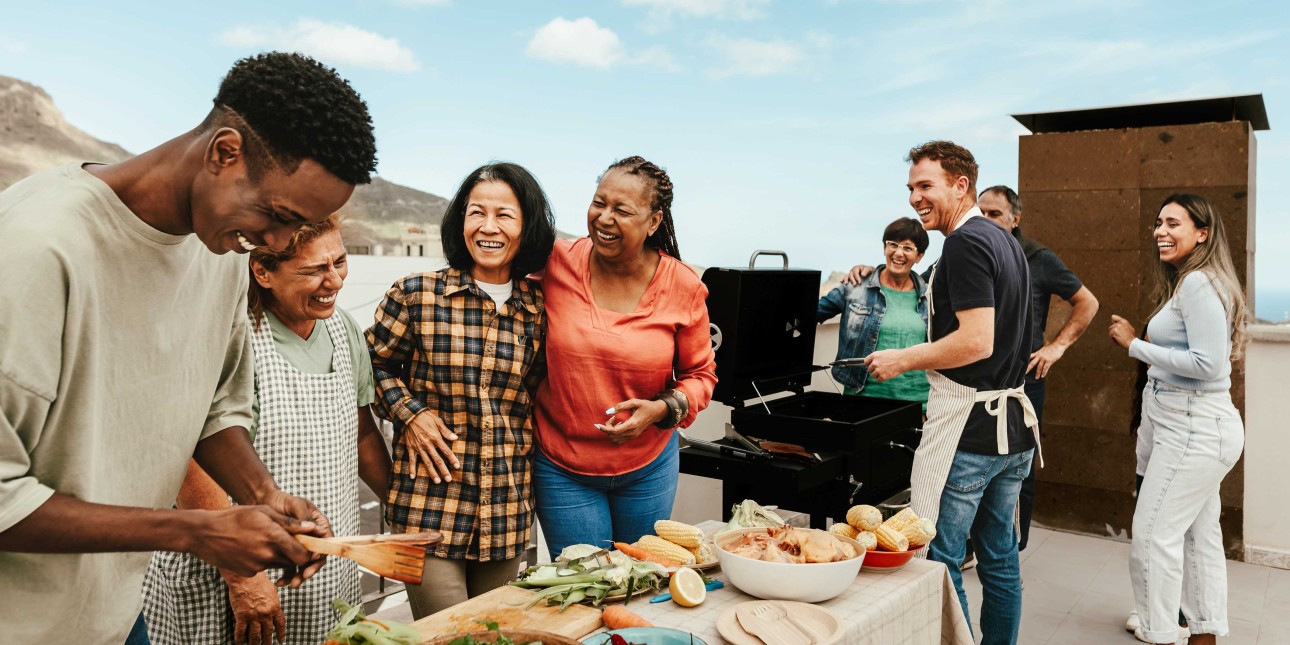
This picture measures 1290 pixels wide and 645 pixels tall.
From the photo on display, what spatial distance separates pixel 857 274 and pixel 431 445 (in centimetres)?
268

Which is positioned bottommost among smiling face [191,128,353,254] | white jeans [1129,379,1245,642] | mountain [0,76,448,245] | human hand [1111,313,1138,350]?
white jeans [1129,379,1245,642]

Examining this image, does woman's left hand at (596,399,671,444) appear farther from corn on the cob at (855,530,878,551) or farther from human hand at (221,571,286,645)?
human hand at (221,571,286,645)

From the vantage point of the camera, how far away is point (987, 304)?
2506 millimetres

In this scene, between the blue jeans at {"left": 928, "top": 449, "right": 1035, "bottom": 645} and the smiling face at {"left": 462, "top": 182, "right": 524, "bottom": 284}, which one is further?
the blue jeans at {"left": 928, "top": 449, "right": 1035, "bottom": 645}

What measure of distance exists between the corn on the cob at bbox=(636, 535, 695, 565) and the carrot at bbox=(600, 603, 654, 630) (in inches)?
10.9

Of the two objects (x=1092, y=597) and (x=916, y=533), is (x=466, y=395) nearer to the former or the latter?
(x=916, y=533)

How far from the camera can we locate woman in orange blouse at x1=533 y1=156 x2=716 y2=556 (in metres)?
2.17

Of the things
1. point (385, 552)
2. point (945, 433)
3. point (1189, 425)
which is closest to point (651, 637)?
point (385, 552)

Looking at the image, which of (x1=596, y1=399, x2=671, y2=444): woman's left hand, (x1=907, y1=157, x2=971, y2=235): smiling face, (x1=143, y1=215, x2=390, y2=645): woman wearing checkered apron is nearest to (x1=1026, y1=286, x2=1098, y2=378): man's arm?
(x1=907, y1=157, x2=971, y2=235): smiling face

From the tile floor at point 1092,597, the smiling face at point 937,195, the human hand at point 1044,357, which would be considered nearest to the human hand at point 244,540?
the smiling face at point 937,195

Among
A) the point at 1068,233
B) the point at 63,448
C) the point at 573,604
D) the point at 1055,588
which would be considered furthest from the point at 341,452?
the point at 1068,233

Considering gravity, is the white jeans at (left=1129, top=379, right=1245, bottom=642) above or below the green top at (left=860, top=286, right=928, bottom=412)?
below

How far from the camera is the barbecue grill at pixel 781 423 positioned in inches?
113

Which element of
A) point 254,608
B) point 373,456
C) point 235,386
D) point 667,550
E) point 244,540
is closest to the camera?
point 244,540
